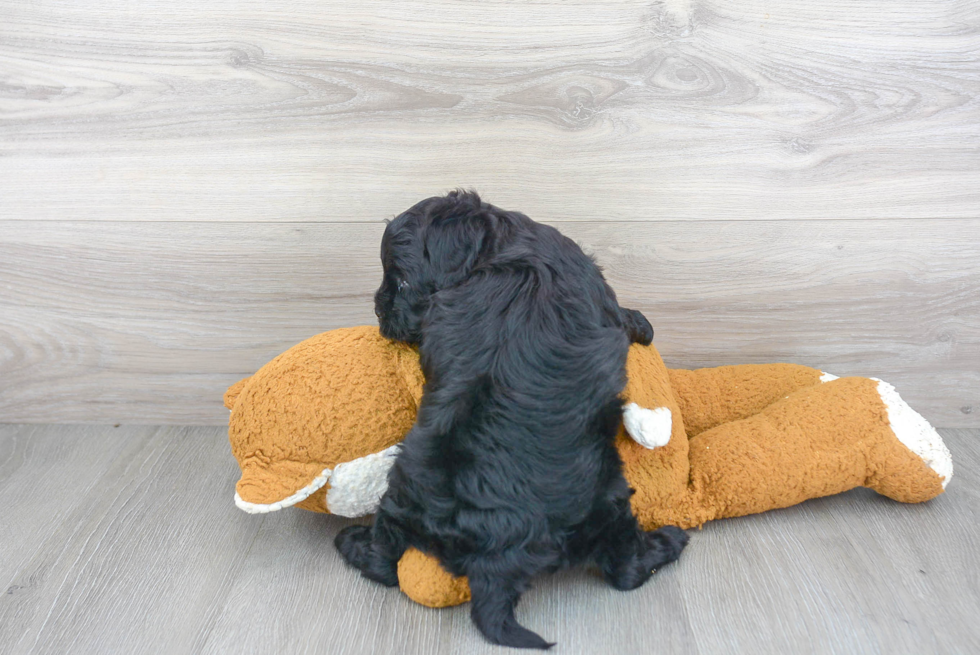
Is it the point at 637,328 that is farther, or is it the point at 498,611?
the point at 637,328

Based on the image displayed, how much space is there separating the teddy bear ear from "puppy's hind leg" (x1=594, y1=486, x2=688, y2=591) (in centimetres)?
8

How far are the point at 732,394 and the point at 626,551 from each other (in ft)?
1.35

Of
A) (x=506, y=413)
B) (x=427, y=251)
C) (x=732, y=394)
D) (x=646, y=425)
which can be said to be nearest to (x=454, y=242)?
(x=427, y=251)

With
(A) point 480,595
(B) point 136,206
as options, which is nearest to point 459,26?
(B) point 136,206

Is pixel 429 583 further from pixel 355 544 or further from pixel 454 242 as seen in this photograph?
pixel 454 242

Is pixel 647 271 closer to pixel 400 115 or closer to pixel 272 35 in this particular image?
pixel 400 115

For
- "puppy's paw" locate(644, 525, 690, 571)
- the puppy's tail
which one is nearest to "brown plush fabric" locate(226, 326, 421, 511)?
the puppy's tail

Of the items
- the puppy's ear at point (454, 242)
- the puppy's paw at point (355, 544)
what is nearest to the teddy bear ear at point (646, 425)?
the puppy's ear at point (454, 242)

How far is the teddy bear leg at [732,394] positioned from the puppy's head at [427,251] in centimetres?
50

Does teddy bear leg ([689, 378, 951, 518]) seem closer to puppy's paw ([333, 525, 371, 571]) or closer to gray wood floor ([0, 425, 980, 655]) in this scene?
gray wood floor ([0, 425, 980, 655])

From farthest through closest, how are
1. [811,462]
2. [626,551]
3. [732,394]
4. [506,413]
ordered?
1. [732,394]
2. [811,462]
3. [626,551]
4. [506,413]

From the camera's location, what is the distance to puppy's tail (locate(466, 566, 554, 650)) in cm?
84

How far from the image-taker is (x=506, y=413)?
2.73 feet

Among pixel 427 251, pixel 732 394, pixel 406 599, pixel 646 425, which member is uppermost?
pixel 427 251
